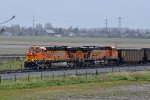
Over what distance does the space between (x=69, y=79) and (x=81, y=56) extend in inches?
811

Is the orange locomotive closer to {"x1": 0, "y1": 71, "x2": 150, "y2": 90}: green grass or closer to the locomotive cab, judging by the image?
the locomotive cab

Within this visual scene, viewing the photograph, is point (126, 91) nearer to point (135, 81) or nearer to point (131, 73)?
point (135, 81)

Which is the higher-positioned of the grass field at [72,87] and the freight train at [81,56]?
the freight train at [81,56]

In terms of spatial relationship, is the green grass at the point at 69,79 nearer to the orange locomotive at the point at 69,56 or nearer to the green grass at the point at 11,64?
the orange locomotive at the point at 69,56

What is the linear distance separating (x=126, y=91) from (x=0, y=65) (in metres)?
25.4

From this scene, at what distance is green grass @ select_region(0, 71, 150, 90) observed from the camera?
45078 millimetres

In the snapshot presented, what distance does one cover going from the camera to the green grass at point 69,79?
45078mm

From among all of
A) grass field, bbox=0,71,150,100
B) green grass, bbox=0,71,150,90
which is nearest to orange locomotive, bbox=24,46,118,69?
green grass, bbox=0,71,150,90

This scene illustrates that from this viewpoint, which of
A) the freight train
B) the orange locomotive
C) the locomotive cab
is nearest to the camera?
the locomotive cab

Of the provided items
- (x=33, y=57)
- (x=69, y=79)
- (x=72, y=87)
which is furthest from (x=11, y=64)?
(x=72, y=87)

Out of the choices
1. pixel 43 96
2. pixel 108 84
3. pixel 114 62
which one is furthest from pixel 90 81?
pixel 114 62

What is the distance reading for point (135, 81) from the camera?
5478 centimetres

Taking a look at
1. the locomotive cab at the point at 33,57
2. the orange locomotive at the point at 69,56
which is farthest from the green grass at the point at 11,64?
the orange locomotive at the point at 69,56

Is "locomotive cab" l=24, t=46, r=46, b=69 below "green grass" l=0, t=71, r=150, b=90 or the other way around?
the other way around
